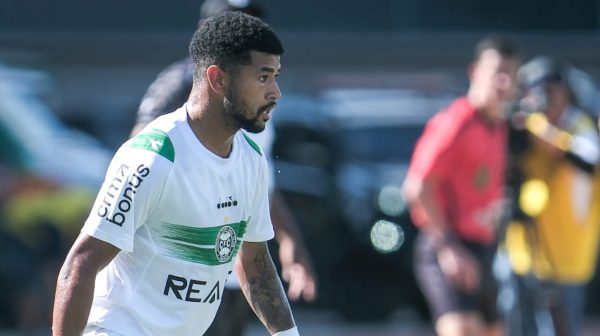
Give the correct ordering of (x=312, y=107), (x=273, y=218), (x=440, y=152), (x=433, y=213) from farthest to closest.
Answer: (x=312, y=107), (x=440, y=152), (x=433, y=213), (x=273, y=218)

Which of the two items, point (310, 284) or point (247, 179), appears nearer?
point (247, 179)

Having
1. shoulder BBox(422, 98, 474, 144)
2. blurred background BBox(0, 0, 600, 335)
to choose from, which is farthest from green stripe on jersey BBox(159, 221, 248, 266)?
blurred background BBox(0, 0, 600, 335)

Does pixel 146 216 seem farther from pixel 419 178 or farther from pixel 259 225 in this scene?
pixel 419 178

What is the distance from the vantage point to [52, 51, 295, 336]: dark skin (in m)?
4.01

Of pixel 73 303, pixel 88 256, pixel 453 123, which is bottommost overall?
pixel 73 303

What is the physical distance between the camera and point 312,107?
543 inches

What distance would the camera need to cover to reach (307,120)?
44.7 feet

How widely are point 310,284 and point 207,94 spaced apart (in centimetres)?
153

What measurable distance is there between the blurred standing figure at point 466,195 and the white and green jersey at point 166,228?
306cm

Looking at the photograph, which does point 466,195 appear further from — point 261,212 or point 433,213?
point 261,212

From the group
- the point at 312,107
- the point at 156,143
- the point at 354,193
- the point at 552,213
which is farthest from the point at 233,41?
the point at 312,107

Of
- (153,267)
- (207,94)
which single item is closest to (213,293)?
(153,267)

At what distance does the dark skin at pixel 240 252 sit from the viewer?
158 inches

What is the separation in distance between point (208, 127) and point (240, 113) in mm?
113
